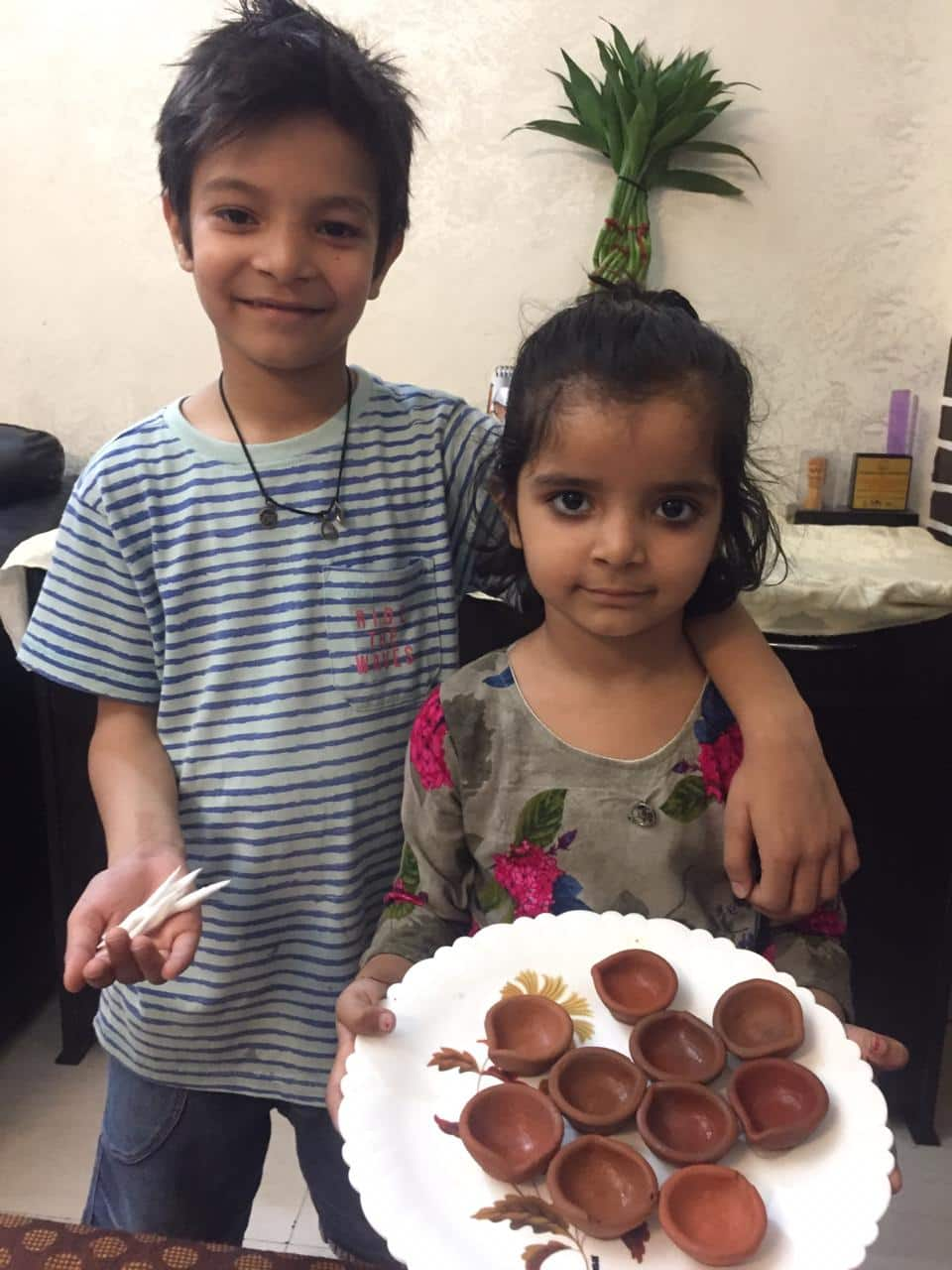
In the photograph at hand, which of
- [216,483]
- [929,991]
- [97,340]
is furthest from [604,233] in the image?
[929,991]

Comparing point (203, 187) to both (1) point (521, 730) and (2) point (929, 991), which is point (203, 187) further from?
(2) point (929, 991)

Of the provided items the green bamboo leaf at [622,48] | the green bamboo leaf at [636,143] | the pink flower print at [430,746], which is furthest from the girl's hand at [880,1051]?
the green bamboo leaf at [622,48]

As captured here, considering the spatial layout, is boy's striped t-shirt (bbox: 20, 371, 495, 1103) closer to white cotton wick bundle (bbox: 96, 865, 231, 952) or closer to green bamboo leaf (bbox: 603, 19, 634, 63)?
white cotton wick bundle (bbox: 96, 865, 231, 952)

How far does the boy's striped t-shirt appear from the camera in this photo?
782 mm

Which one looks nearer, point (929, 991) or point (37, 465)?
point (929, 991)

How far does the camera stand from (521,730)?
2.53 feet

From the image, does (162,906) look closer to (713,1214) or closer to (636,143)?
(713,1214)

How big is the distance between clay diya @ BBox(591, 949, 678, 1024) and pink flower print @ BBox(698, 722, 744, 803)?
14cm

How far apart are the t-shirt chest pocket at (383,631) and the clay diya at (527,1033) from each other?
27 cm

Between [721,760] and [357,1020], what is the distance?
33 centimetres

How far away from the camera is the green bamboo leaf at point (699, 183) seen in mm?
1712

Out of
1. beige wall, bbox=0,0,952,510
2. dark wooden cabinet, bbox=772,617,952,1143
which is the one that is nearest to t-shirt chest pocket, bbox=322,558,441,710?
dark wooden cabinet, bbox=772,617,952,1143

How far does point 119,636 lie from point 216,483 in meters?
0.14

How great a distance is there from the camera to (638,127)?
1670 mm
